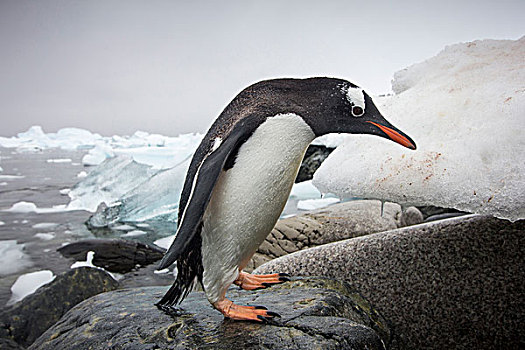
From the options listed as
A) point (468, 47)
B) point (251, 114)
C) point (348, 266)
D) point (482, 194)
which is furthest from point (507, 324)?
point (251, 114)

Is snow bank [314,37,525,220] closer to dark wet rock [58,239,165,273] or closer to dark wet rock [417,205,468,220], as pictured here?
dark wet rock [417,205,468,220]

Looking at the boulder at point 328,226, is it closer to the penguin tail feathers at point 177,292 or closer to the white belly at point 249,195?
the penguin tail feathers at point 177,292

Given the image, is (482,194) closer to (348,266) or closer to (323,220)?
(348,266)

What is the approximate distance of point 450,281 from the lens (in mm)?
1451

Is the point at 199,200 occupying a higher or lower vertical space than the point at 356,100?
lower

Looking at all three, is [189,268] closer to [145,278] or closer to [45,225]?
[145,278]

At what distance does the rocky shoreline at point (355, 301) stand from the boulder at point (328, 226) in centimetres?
59

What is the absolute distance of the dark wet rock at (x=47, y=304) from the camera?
1758mm

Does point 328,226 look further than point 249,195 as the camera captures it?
Yes

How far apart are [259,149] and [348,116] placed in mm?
221

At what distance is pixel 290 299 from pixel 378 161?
1.71 ft

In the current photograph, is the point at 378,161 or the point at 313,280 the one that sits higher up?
the point at 378,161

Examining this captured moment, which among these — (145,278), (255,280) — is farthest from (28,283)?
(255,280)

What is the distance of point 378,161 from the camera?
1.25 meters
